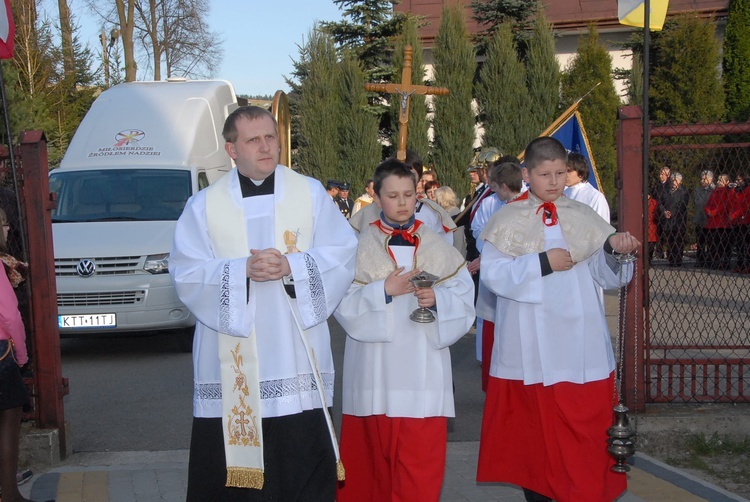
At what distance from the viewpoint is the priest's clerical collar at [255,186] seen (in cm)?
427

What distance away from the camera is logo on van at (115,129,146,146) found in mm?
12188

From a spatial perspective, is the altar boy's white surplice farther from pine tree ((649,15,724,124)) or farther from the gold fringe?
pine tree ((649,15,724,124))

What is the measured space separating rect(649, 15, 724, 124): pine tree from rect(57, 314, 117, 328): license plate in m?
18.2

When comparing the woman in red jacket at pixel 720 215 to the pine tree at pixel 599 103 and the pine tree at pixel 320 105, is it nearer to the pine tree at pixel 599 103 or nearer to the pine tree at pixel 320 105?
the pine tree at pixel 599 103

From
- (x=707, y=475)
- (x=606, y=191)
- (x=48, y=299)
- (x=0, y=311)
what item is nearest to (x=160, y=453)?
(x=48, y=299)

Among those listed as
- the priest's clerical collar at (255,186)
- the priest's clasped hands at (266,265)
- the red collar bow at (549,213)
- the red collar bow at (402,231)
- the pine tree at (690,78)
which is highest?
the pine tree at (690,78)

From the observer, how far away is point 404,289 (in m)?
4.62

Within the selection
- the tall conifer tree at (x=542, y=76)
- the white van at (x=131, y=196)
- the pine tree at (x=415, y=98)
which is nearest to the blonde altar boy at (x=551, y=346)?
the white van at (x=131, y=196)

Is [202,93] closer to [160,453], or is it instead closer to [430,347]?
[160,453]

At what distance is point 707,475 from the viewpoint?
595 centimetres

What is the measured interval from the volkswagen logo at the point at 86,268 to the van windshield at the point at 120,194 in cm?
95

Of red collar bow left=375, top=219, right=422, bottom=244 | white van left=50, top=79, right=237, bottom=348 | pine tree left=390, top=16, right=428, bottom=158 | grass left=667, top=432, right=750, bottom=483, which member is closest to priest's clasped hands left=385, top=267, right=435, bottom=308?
red collar bow left=375, top=219, right=422, bottom=244

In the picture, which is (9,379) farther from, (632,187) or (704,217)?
(704,217)

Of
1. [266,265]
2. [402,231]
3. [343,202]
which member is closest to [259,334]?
[266,265]
